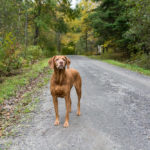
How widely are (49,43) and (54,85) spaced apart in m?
23.8

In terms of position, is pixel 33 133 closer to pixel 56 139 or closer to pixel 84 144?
pixel 56 139

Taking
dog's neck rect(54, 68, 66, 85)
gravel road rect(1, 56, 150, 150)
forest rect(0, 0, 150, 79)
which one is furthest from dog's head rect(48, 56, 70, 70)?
forest rect(0, 0, 150, 79)

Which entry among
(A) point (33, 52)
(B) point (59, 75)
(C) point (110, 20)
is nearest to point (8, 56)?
(B) point (59, 75)

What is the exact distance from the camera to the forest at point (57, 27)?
1110 cm

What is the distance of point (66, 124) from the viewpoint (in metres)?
4.07

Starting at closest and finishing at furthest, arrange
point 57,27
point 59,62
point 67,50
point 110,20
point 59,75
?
point 59,62, point 59,75, point 110,20, point 57,27, point 67,50

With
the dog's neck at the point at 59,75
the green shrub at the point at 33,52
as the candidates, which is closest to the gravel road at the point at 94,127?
the dog's neck at the point at 59,75

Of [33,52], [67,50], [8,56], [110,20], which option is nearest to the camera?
[8,56]

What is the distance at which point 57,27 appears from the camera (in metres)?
26.1

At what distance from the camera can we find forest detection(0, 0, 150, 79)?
11102 millimetres

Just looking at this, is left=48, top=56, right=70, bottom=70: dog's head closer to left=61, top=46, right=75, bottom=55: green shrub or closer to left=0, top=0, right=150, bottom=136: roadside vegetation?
left=0, top=0, right=150, bottom=136: roadside vegetation

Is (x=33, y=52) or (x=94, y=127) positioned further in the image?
(x=33, y=52)

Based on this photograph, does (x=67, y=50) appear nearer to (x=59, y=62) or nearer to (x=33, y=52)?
(x=33, y=52)

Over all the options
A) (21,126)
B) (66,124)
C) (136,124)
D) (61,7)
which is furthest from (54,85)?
(61,7)
